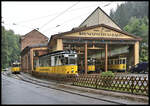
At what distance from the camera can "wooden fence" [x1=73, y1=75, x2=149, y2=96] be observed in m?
13.5

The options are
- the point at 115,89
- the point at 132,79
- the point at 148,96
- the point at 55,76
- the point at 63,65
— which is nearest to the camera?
the point at 148,96

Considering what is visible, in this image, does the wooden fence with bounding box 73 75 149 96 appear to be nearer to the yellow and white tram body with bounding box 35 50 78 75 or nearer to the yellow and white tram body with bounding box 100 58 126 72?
the yellow and white tram body with bounding box 35 50 78 75

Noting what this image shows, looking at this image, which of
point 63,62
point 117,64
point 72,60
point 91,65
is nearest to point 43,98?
point 63,62

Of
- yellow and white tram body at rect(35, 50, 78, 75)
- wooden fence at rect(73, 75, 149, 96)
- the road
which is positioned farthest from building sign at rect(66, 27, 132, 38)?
the road

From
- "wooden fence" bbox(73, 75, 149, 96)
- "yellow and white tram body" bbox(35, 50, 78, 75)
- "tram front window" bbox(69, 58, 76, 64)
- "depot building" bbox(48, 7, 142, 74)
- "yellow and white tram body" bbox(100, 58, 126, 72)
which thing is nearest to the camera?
"wooden fence" bbox(73, 75, 149, 96)

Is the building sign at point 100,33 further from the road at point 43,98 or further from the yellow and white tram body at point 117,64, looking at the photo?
the road at point 43,98

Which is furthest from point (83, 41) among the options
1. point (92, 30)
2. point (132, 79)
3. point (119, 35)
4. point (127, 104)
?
point (127, 104)

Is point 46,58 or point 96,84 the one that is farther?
point 46,58

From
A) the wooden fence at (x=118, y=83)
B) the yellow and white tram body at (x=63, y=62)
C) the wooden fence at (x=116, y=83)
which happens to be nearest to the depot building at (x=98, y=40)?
the yellow and white tram body at (x=63, y=62)

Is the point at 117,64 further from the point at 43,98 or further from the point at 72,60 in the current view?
the point at 43,98

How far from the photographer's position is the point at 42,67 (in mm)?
33156

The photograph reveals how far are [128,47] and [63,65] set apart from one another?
18714 millimetres

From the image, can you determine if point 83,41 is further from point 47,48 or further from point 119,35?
point 47,48

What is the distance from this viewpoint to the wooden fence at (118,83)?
13.5 metres
